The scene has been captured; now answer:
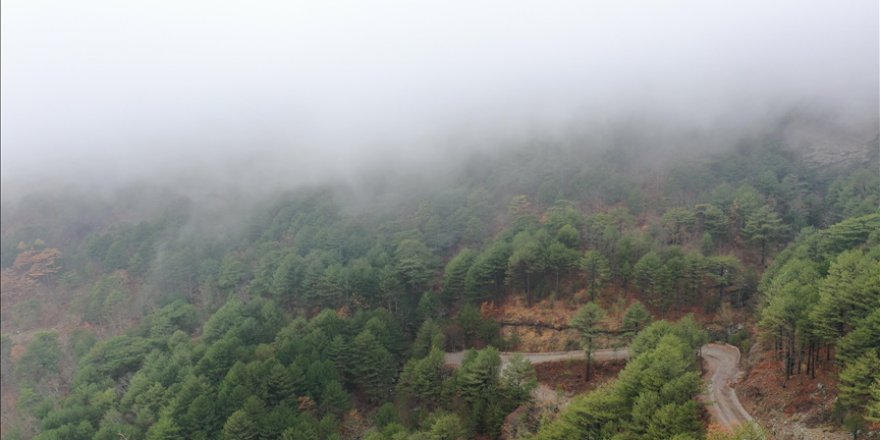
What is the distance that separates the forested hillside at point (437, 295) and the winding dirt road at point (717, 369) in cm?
208

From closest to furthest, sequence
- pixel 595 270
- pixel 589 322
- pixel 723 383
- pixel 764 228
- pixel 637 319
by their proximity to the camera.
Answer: pixel 723 383, pixel 589 322, pixel 637 319, pixel 595 270, pixel 764 228

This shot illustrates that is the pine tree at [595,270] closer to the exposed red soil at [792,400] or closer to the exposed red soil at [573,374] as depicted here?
the exposed red soil at [573,374]

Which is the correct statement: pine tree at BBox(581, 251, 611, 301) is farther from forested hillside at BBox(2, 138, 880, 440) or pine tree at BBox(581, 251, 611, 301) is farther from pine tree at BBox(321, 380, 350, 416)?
pine tree at BBox(321, 380, 350, 416)

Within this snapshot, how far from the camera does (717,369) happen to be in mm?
48250

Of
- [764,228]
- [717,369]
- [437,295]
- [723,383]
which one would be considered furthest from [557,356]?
[764,228]

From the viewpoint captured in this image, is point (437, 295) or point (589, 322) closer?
point (589, 322)

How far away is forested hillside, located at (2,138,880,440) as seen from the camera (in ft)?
134

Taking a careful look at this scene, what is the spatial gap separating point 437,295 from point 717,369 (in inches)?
1439

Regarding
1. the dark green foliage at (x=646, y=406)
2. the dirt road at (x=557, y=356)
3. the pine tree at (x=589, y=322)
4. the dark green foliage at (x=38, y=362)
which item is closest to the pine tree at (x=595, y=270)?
the dirt road at (x=557, y=356)

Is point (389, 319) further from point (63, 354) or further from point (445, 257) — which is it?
point (63, 354)

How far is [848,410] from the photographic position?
107 feet

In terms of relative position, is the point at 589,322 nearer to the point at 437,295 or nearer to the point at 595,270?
the point at 595,270

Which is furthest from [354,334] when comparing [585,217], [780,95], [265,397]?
[780,95]

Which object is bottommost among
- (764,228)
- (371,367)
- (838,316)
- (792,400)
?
(371,367)
